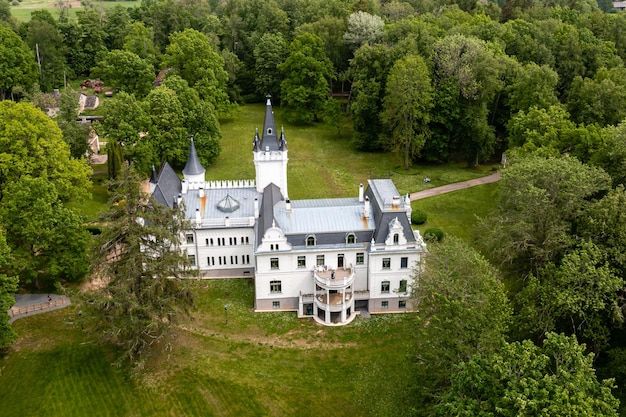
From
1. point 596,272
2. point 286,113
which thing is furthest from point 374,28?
point 596,272

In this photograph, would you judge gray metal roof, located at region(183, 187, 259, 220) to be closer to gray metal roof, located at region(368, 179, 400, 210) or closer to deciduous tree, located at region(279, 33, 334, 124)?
gray metal roof, located at region(368, 179, 400, 210)

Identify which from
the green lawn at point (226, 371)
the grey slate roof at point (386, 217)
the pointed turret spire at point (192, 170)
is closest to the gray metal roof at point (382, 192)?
the grey slate roof at point (386, 217)

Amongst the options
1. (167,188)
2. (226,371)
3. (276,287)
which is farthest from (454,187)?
(226,371)

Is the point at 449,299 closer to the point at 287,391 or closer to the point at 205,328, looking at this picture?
the point at 287,391

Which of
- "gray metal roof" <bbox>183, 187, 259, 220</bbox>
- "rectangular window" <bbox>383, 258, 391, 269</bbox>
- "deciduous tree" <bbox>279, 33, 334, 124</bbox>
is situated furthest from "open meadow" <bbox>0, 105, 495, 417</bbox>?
"deciduous tree" <bbox>279, 33, 334, 124</bbox>

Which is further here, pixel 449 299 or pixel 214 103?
pixel 214 103

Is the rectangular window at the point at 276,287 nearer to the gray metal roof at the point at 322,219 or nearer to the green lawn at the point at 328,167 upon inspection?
the gray metal roof at the point at 322,219
